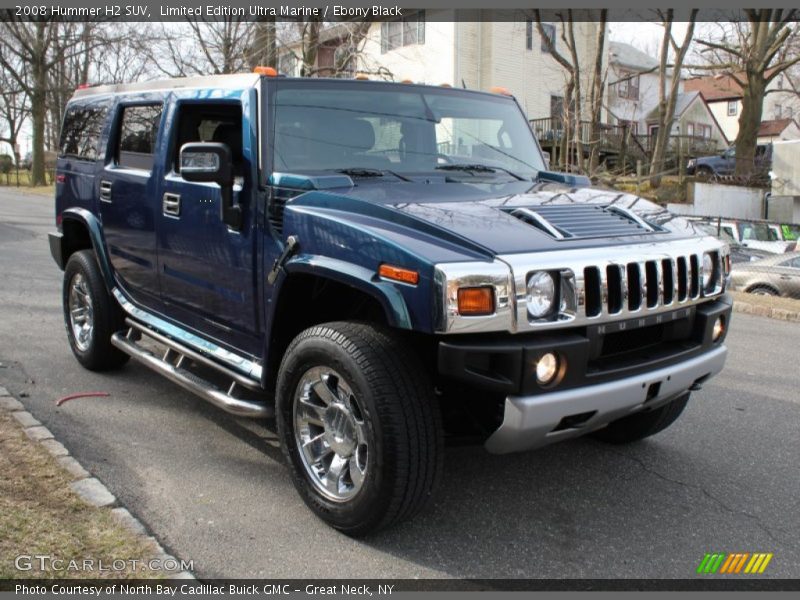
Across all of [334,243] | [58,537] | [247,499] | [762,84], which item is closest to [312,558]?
[247,499]

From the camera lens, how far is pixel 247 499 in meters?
3.71

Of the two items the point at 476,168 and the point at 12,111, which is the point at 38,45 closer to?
the point at 12,111

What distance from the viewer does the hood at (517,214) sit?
3123mm

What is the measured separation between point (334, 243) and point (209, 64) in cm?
2578

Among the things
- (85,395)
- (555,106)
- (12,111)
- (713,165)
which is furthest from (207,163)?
(12,111)

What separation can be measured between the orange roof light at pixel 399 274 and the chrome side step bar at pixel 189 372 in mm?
1118

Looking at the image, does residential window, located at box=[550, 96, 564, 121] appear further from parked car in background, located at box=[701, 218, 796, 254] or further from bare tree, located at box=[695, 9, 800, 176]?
parked car in background, located at box=[701, 218, 796, 254]

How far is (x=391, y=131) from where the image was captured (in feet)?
13.8

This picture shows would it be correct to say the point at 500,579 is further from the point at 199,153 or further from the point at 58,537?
the point at 199,153

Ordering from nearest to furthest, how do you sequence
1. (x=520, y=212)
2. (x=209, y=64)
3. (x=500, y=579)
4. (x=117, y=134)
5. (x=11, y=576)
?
(x=11, y=576) → (x=500, y=579) → (x=520, y=212) → (x=117, y=134) → (x=209, y=64)

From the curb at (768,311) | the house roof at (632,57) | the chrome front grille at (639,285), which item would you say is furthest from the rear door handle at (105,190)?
the house roof at (632,57)

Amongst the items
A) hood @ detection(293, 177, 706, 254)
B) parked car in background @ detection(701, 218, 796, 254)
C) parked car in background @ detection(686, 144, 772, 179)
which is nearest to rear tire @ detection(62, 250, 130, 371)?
hood @ detection(293, 177, 706, 254)

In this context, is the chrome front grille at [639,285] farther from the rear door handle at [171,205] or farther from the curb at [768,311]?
the curb at [768,311]

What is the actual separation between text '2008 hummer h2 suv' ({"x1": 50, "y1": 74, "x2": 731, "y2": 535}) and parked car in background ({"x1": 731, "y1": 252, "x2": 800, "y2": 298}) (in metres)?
9.28
